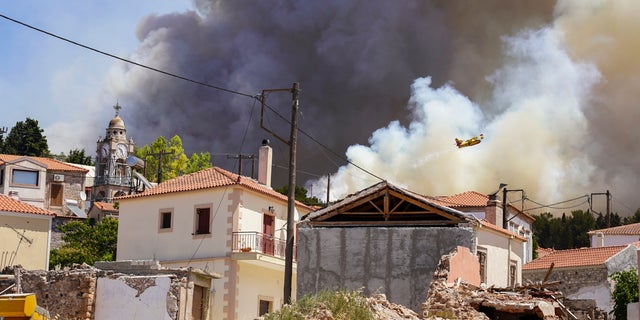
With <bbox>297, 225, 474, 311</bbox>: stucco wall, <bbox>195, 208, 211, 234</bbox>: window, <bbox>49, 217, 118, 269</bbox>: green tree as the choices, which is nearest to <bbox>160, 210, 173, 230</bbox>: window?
<bbox>195, 208, 211, 234</bbox>: window

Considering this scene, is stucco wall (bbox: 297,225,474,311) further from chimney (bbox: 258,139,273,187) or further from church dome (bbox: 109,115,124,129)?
church dome (bbox: 109,115,124,129)

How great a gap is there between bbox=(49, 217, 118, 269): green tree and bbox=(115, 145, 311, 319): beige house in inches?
825

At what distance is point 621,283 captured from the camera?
154 ft

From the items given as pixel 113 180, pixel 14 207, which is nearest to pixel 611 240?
pixel 14 207

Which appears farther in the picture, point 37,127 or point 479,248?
point 37,127

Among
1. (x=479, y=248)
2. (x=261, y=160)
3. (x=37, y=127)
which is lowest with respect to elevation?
(x=479, y=248)

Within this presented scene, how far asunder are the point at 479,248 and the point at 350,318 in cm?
2553

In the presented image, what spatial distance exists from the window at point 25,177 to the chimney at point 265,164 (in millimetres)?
41985

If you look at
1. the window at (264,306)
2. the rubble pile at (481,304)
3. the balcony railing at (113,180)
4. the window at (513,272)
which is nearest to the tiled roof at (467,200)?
the window at (513,272)

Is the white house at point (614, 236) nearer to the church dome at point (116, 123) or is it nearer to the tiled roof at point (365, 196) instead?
the tiled roof at point (365, 196)

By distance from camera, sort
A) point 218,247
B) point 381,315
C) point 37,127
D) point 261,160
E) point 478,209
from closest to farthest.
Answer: point 381,315, point 218,247, point 261,160, point 478,209, point 37,127

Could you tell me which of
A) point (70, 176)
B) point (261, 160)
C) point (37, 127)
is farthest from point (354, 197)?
point (37, 127)

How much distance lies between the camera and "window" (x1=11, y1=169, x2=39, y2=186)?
269 ft

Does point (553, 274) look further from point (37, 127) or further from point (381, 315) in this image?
point (37, 127)
